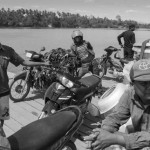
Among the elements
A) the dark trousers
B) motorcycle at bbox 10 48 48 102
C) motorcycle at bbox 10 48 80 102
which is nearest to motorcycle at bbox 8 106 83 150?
motorcycle at bbox 10 48 80 102

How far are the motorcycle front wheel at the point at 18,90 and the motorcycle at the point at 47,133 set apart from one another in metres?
2.97

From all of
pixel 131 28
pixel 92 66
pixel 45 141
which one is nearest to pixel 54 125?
pixel 45 141

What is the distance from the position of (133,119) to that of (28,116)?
118 inches

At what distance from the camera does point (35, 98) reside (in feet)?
18.3

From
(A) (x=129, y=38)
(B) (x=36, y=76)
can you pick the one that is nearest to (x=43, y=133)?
(B) (x=36, y=76)

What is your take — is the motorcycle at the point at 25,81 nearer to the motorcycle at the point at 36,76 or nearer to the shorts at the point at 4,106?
the motorcycle at the point at 36,76

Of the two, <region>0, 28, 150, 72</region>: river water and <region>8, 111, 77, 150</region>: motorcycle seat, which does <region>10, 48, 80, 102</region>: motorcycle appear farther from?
<region>0, 28, 150, 72</region>: river water

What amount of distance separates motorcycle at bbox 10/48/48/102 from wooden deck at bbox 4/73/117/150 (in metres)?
0.16

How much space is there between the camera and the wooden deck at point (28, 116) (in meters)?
4.05

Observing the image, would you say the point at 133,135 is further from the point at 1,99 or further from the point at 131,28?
the point at 131,28

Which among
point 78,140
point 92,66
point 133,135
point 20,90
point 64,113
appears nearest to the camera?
point 133,135

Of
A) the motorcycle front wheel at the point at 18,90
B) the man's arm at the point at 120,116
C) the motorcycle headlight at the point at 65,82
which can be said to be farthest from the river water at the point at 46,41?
the man's arm at the point at 120,116

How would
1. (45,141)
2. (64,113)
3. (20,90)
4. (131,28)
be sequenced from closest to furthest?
(45,141), (64,113), (20,90), (131,28)

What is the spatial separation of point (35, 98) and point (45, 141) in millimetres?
3695
